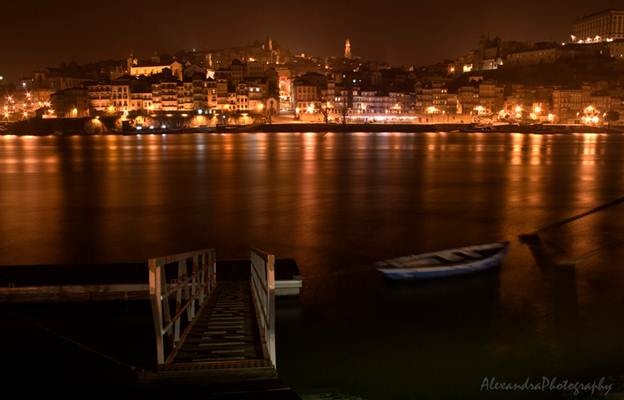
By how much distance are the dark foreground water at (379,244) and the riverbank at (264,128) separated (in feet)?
208

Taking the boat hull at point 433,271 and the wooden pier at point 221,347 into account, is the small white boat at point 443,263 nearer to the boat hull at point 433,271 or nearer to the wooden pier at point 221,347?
the boat hull at point 433,271

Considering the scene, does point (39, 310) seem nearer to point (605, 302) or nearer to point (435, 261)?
point (435, 261)

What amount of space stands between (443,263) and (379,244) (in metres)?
4.43

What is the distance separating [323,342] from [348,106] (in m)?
109

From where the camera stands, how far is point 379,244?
16.8 metres

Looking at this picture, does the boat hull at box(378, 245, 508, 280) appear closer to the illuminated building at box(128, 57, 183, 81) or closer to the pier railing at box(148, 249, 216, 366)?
the pier railing at box(148, 249, 216, 366)

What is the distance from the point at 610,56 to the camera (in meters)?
144

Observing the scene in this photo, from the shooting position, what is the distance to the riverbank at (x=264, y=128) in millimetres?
101250

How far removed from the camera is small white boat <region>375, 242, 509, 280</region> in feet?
39.2

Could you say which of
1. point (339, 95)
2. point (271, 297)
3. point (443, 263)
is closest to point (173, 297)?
point (443, 263)

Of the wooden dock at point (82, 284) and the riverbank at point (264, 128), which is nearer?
the wooden dock at point (82, 284)

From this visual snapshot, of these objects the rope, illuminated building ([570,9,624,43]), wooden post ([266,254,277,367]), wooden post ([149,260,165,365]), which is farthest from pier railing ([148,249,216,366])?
illuminated building ([570,9,624,43])

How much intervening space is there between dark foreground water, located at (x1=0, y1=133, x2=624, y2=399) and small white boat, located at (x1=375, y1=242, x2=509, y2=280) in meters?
0.26

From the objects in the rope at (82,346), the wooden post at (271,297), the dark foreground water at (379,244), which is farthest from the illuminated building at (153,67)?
the wooden post at (271,297)
